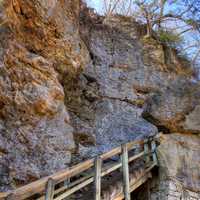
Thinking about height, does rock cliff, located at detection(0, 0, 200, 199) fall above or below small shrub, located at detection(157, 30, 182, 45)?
below

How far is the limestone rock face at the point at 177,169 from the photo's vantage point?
6.71 metres

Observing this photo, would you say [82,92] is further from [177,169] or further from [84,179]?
[84,179]

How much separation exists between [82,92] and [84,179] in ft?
13.6

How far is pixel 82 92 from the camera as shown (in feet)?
30.7

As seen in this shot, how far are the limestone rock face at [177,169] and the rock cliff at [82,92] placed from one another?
0.08 feet

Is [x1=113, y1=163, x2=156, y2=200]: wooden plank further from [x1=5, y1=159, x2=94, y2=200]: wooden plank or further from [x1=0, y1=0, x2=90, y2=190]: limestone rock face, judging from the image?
[x1=5, y1=159, x2=94, y2=200]: wooden plank

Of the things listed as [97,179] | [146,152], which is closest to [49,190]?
[97,179]

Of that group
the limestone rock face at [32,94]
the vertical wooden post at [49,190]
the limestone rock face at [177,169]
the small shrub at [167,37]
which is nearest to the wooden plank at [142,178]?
the limestone rock face at [177,169]

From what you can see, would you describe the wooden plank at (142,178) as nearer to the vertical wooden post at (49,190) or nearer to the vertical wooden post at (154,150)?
the vertical wooden post at (154,150)

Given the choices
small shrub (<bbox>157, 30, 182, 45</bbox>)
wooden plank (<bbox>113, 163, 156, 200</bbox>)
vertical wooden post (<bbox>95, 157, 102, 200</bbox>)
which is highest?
small shrub (<bbox>157, 30, 182, 45</bbox>)

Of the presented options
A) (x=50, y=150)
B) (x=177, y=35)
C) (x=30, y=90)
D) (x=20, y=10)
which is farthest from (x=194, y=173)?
(x=177, y=35)

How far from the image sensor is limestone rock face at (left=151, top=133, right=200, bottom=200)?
671cm

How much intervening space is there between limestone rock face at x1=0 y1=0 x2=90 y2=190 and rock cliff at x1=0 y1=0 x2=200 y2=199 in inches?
0.8

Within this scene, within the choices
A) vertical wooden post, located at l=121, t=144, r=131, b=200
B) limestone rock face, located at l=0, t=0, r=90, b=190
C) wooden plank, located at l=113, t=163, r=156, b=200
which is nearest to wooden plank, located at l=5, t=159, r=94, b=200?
vertical wooden post, located at l=121, t=144, r=131, b=200
